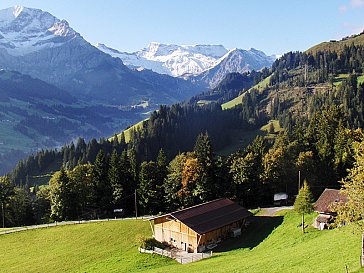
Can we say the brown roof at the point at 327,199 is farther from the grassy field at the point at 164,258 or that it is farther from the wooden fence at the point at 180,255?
the wooden fence at the point at 180,255

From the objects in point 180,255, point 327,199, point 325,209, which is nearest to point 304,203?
point 325,209

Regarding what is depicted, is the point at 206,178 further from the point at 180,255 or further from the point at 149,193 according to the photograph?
the point at 180,255

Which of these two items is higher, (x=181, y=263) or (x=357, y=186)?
(x=357, y=186)

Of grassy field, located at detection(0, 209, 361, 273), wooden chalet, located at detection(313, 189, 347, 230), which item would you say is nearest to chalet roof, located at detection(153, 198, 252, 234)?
grassy field, located at detection(0, 209, 361, 273)

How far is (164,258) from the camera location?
67125 millimetres

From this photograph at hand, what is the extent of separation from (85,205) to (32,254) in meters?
31.9

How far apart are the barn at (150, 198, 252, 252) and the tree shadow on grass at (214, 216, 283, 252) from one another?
182 cm

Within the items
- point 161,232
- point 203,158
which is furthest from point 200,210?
point 203,158

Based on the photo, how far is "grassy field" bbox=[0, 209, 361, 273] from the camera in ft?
147

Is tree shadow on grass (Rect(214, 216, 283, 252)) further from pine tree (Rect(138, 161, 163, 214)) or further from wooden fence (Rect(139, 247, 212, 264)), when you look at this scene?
pine tree (Rect(138, 161, 163, 214))

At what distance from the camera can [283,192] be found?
104062mm

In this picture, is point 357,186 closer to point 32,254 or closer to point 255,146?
point 32,254

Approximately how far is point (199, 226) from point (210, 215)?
560 cm

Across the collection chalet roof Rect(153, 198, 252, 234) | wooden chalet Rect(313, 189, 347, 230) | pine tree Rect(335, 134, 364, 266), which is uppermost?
pine tree Rect(335, 134, 364, 266)
